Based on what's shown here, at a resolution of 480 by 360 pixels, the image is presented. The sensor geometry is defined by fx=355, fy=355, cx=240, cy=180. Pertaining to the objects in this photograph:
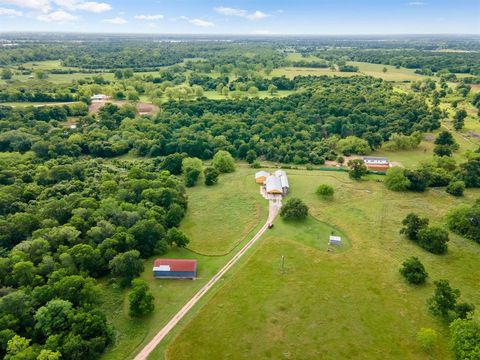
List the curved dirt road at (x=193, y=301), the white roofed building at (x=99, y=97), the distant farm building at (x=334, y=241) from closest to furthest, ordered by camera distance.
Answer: the curved dirt road at (x=193, y=301)
the distant farm building at (x=334, y=241)
the white roofed building at (x=99, y=97)

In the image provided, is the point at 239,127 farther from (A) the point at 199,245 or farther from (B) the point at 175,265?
(B) the point at 175,265

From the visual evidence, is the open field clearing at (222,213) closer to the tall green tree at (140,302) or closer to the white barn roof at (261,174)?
the white barn roof at (261,174)

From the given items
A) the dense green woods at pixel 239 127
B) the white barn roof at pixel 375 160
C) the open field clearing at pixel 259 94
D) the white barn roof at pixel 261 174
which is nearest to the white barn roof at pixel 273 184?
the white barn roof at pixel 261 174

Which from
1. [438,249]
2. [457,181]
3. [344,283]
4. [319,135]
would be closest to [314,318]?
[344,283]

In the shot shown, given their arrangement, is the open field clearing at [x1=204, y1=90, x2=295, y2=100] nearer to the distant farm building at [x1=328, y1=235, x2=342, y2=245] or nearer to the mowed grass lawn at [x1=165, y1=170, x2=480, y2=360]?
the mowed grass lawn at [x1=165, y1=170, x2=480, y2=360]

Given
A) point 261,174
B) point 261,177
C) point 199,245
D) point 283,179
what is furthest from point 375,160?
point 199,245
